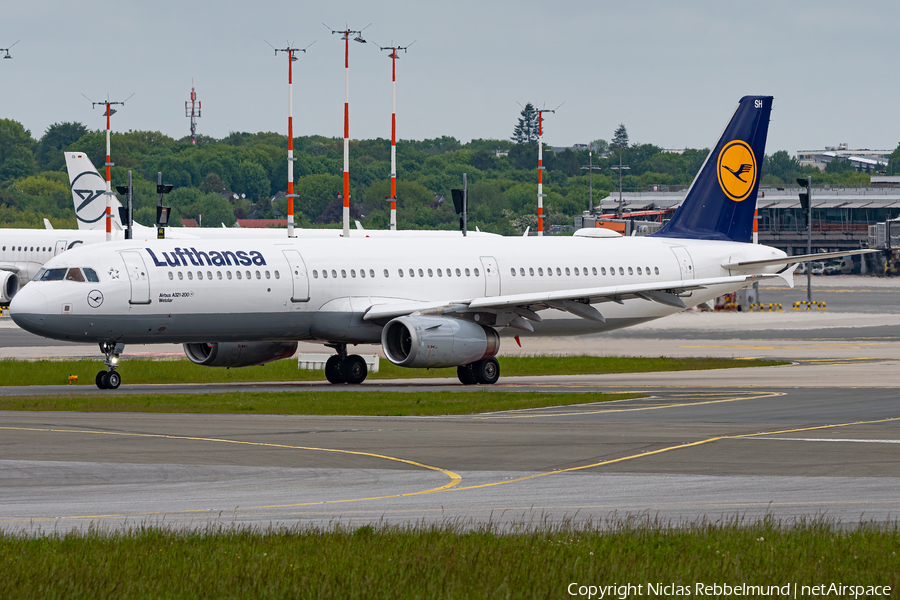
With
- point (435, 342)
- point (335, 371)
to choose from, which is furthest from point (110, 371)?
point (435, 342)

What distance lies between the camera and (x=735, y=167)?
4922 centimetres

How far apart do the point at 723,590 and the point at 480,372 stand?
2910 centimetres

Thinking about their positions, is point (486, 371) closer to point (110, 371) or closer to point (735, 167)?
point (110, 371)

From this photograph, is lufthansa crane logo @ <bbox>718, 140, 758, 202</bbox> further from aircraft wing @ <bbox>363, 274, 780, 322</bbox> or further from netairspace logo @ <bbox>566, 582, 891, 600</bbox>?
netairspace logo @ <bbox>566, 582, 891, 600</bbox>

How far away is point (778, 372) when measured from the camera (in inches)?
1690

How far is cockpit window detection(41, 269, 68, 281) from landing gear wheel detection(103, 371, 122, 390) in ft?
10.2

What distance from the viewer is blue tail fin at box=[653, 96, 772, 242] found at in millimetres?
48969

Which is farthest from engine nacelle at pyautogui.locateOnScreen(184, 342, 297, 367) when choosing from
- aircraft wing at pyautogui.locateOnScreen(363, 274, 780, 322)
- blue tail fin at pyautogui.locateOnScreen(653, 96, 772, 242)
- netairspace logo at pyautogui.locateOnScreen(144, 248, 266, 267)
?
blue tail fin at pyautogui.locateOnScreen(653, 96, 772, 242)

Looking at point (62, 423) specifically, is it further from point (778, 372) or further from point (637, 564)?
point (778, 372)

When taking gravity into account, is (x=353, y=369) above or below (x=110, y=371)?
below

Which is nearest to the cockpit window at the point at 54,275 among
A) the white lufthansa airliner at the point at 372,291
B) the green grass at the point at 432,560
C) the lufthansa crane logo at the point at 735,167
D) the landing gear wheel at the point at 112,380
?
the white lufthansa airliner at the point at 372,291

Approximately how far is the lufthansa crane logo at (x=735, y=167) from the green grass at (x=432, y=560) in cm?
3509

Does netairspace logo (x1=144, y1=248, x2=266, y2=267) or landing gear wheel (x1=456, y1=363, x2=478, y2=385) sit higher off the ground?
netairspace logo (x1=144, y1=248, x2=266, y2=267)

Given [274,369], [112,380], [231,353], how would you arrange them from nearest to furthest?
[112,380] → [231,353] → [274,369]
